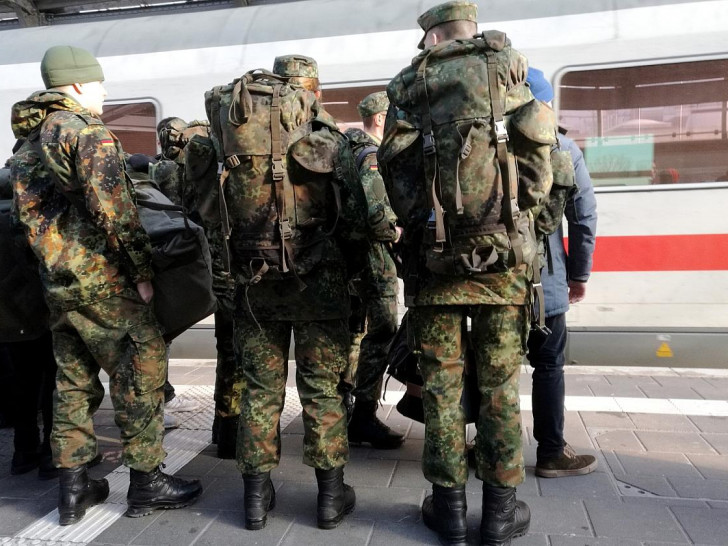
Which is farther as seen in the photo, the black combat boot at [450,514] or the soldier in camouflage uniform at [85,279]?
the soldier in camouflage uniform at [85,279]

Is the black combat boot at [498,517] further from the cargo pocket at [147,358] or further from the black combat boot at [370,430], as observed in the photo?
the cargo pocket at [147,358]

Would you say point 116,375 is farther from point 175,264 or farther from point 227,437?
point 227,437

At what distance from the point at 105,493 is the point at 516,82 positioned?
2.77 m

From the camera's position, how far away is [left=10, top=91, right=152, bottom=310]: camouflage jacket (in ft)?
9.25

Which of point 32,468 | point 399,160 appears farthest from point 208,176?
point 32,468

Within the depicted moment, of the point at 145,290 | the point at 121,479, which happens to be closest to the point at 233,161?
the point at 145,290

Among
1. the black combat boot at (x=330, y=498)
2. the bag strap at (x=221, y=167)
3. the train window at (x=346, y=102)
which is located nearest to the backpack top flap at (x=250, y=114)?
the bag strap at (x=221, y=167)

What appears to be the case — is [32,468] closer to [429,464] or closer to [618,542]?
[429,464]

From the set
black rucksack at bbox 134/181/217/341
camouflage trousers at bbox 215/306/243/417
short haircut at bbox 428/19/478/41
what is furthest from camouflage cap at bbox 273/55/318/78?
camouflage trousers at bbox 215/306/243/417

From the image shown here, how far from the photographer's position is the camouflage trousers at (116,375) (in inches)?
117

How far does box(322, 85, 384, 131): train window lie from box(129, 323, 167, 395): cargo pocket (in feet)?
9.11

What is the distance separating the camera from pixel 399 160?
2.62 metres

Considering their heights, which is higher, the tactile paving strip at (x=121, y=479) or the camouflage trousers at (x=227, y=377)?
the camouflage trousers at (x=227, y=377)

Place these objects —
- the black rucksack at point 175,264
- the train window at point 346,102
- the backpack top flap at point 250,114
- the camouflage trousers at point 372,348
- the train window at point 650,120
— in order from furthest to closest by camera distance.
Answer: the train window at point 346,102 < the train window at point 650,120 < the camouflage trousers at point 372,348 < the black rucksack at point 175,264 < the backpack top flap at point 250,114
